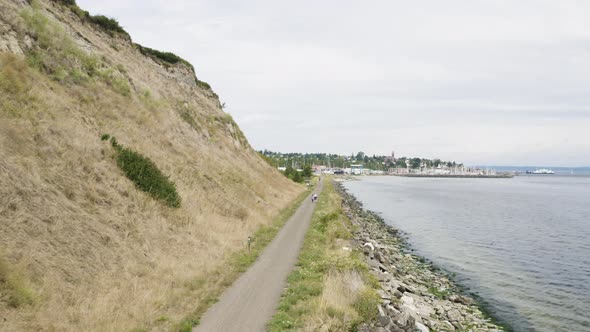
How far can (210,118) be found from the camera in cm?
5481

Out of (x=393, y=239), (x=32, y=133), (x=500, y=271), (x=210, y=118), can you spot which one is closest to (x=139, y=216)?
(x=32, y=133)

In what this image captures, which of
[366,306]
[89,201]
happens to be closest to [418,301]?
[366,306]

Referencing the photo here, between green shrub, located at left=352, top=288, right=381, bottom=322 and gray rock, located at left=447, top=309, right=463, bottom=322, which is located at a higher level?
green shrub, located at left=352, top=288, right=381, bottom=322

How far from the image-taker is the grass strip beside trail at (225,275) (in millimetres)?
12552

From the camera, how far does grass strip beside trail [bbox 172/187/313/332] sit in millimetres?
12552

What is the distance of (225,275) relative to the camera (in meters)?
17.5

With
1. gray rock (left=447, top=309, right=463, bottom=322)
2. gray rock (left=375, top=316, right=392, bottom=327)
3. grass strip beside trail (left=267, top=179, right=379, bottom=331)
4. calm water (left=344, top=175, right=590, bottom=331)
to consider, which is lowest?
calm water (left=344, top=175, right=590, bottom=331)

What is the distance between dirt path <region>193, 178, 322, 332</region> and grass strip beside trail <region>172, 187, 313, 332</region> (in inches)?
10.4

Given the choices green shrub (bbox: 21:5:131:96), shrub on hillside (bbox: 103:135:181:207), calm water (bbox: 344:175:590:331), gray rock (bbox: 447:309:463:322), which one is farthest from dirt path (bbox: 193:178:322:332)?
green shrub (bbox: 21:5:131:96)

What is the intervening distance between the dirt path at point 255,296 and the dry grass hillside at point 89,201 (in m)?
1.16

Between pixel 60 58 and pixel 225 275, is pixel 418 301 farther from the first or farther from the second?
pixel 60 58

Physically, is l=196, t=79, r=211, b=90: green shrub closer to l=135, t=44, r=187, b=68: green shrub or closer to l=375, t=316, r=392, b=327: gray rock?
l=135, t=44, r=187, b=68: green shrub

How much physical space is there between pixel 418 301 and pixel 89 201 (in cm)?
1670

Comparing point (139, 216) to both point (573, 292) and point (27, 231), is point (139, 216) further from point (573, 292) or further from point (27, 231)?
point (573, 292)
